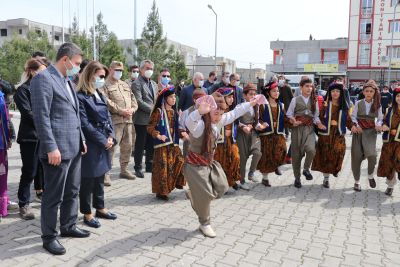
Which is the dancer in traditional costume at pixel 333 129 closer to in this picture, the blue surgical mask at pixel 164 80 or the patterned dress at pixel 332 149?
the patterned dress at pixel 332 149

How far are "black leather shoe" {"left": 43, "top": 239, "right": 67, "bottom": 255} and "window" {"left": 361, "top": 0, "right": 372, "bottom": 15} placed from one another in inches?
1783

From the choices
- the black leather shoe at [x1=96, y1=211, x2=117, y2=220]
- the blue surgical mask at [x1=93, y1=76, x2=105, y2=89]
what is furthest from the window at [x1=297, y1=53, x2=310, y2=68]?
the black leather shoe at [x1=96, y1=211, x2=117, y2=220]

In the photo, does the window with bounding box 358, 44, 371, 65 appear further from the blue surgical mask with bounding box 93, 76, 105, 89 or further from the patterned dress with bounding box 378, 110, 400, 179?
the blue surgical mask with bounding box 93, 76, 105, 89

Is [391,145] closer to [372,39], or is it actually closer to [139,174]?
[139,174]

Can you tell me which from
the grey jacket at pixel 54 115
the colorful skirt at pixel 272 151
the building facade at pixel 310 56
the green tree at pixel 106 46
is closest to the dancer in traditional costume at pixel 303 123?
the colorful skirt at pixel 272 151

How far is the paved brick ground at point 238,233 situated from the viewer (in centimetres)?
375

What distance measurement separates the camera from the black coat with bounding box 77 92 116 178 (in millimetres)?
4328

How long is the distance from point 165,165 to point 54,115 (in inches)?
90.2

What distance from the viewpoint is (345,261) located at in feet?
12.4

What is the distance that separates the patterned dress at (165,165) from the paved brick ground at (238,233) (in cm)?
24

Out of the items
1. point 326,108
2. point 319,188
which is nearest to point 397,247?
point 319,188

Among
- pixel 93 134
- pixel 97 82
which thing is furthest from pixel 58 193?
pixel 97 82

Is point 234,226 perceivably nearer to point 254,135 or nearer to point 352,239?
point 352,239

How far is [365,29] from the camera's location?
42500 mm
